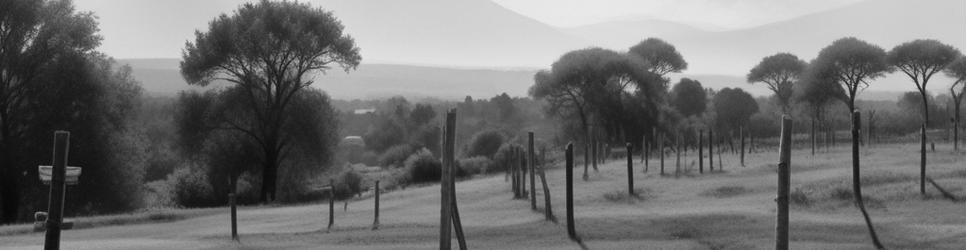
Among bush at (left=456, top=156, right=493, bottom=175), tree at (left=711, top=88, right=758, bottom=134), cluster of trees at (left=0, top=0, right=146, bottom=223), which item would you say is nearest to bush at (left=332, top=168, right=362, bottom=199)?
bush at (left=456, top=156, right=493, bottom=175)

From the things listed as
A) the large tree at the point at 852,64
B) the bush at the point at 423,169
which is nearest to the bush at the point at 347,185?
the bush at the point at 423,169

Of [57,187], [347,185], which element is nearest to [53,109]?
[347,185]

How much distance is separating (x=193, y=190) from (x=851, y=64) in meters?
75.6

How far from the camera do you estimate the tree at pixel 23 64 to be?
53969 millimetres

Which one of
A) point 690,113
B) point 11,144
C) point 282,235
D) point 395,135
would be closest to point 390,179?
point 11,144

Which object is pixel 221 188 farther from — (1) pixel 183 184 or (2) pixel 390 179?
(2) pixel 390 179

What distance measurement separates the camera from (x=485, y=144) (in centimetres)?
13412

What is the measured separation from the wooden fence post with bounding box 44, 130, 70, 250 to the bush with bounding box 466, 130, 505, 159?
11480 cm

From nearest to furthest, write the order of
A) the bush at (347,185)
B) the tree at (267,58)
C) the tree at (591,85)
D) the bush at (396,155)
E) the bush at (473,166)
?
the tree at (267,58) → the bush at (347,185) → the bush at (473,166) → the tree at (591,85) → the bush at (396,155)

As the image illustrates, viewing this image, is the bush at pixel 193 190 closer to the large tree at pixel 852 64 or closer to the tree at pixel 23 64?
the tree at pixel 23 64

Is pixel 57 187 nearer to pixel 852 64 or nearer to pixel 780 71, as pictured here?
pixel 852 64

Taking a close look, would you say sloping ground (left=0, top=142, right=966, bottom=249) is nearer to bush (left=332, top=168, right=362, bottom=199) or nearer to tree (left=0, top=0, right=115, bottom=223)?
tree (left=0, top=0, right=115, bottom=223)

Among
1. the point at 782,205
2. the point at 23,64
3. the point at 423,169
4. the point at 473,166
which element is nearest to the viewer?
the point at 782,205

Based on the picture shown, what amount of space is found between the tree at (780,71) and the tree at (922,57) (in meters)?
30.1
